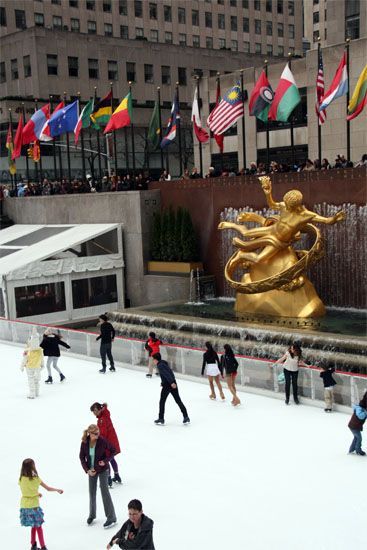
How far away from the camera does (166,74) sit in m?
59.3

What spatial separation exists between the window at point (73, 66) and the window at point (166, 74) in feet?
24.5

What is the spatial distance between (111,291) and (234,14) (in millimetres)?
48287

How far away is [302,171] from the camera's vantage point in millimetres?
22266

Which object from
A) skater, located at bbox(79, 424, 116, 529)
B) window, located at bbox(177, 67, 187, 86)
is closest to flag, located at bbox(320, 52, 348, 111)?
skater, located at bbox(79, 424, 116, 529)

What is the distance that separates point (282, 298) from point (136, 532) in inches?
556

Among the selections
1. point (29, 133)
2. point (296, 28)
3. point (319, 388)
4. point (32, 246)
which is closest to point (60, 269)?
point (32, 246)

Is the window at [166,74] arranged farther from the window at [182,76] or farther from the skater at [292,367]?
the skater at [292,367]

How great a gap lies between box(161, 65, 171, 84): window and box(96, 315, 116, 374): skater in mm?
45091

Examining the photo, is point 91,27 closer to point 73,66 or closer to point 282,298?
point 73,66

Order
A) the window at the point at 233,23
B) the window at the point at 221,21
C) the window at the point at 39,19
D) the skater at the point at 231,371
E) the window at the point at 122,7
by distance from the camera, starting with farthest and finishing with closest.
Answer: the window at the point at 233,23
the window at the point at 221,21
the window at the point at 122,7
the window at the point at 39,19
the skater at the point at 231,371

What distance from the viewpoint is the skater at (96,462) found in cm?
857

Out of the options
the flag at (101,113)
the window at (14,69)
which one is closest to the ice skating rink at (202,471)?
the flag at (101,113)

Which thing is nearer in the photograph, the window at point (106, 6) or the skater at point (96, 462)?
the skater at point (96, 462)

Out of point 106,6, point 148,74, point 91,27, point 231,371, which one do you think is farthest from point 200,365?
point 106,6
